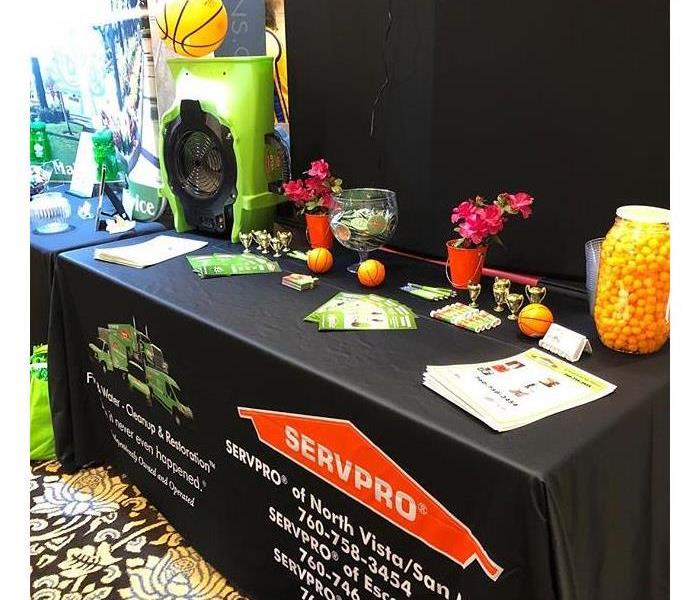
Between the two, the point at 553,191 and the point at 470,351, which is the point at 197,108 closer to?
the point at 553,191

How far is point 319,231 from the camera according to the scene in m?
1.70

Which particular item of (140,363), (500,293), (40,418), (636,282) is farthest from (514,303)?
(40,418)

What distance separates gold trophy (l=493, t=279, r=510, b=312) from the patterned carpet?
956 mm

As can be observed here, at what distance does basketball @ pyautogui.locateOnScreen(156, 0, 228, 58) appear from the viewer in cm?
Result: 178

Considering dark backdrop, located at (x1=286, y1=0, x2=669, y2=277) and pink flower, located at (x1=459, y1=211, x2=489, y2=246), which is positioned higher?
dark backdrop, located at (x1=286, y1=0, x2=669, y2=277)

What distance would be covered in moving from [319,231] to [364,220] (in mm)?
254

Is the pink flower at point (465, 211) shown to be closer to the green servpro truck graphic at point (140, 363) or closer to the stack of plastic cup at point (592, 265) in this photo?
the stack of plastic cup at point (592, 265)

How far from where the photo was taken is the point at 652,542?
3.43 ft

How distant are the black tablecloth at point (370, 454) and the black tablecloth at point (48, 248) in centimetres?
19

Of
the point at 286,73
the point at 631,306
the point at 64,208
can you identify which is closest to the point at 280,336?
the point at 631,306

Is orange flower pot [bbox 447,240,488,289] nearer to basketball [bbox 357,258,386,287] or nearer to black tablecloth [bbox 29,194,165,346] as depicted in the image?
basketball [bbox 357,258,386,287]

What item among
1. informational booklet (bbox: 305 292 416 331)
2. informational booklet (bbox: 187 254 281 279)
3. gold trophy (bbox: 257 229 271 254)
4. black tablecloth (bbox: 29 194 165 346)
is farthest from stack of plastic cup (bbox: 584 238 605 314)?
black tablecloth (bbox: 29 194 165 346)

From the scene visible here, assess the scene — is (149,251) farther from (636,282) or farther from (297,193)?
(636,282)

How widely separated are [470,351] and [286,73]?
1.19 metres
